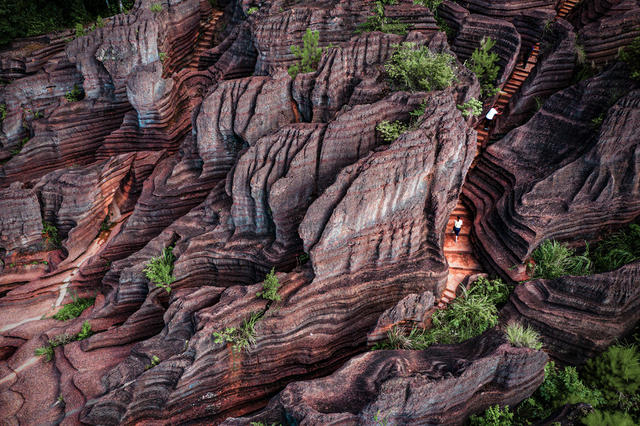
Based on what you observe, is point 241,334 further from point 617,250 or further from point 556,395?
point 617,250

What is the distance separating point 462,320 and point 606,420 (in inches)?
126

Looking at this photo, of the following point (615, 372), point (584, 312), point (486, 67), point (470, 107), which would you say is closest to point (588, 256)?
point (584, 312)

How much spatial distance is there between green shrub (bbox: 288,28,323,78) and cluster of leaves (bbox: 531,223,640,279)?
343 inches

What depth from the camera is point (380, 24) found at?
1403 centimetres

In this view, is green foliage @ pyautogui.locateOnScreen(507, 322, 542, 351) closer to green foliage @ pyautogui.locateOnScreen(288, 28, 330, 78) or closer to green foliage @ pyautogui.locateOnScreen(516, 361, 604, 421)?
green foliage @ pyautogui.locateOnScreen(516, 361, 604, 421)

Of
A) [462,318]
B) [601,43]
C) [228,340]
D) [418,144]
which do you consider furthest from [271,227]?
[601,43]

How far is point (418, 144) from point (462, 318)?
417 cm

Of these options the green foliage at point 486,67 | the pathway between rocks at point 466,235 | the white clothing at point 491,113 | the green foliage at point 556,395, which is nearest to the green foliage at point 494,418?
the green foliage at point 556,395

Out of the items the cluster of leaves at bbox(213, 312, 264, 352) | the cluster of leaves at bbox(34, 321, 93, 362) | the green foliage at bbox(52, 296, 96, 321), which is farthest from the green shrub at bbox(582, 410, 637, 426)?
the green foliage at bbox(52, 296, 96, 321)

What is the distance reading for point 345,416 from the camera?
6.90 meters

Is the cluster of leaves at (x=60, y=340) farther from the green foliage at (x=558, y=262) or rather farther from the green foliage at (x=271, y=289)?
the green foliage at (x=558, y=262)

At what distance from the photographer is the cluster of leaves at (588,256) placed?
983cm

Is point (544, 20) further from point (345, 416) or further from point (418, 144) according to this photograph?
point (345, 416)

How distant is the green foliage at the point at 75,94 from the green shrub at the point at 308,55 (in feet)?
37.9
